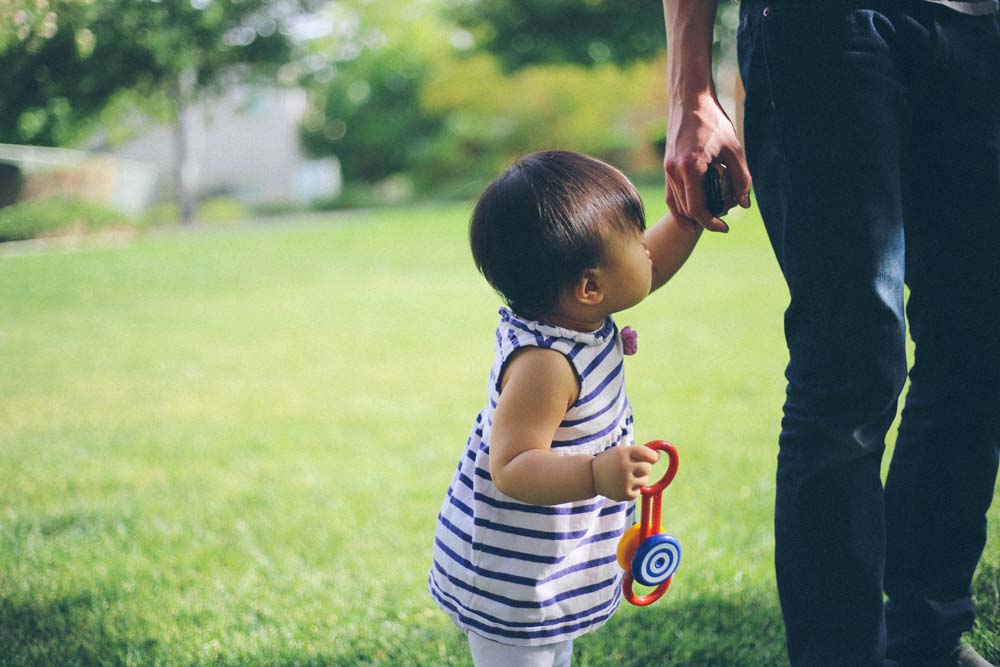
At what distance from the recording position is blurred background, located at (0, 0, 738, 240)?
7.86 m

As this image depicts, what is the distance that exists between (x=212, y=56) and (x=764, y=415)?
9.89m

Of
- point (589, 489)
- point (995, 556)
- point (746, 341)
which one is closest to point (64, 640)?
point (589, 489)

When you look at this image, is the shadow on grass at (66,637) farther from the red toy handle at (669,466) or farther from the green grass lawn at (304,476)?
the red toy handle at (669,466)

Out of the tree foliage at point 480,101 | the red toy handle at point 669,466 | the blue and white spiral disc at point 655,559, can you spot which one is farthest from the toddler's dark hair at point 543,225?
the tree foliage at point 480,101

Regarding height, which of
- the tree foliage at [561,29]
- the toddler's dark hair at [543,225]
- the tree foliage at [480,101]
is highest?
the tree foliage at [561,29]

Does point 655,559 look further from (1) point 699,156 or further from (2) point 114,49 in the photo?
(2) point 114,49

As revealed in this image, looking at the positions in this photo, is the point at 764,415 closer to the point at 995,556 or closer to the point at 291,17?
the point at 995,556

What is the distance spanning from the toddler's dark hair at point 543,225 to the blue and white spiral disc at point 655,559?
380 millimetres

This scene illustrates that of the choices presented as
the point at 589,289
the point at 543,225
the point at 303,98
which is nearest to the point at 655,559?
the point at 589,289

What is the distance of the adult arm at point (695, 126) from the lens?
1.47 meters

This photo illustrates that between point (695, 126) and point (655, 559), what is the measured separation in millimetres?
710

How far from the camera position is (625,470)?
1158 millimetres

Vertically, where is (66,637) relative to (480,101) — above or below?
above

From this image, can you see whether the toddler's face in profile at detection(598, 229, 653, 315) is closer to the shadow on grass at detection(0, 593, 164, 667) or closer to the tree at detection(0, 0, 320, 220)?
the shadow on grass at detection(0, 593, 164, 667)
